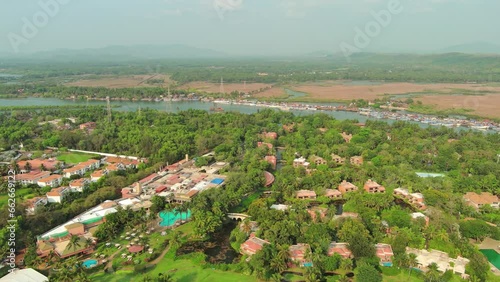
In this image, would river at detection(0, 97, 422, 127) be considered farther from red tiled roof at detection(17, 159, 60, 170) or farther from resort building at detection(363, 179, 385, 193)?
Answer: resort building at detection(363, 179, 385, 193)

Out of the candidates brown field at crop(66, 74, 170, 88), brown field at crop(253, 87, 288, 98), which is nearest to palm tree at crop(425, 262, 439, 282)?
brown field at crop(253, 87, 288, 98)

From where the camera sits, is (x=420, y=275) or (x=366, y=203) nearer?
(x=420, y=275)

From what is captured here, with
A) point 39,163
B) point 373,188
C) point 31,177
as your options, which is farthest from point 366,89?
point 31,177

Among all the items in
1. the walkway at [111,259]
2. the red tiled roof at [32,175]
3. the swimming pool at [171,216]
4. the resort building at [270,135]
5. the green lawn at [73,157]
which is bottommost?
the walkway at [111,259]

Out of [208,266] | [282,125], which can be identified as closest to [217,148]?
[282,125]

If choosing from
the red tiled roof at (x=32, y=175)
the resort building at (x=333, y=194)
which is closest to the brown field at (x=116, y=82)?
the red tiled roof at (x=32, y=175)

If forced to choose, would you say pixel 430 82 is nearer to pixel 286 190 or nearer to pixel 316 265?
pixel 286 190

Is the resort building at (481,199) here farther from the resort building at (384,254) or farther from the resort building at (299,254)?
the resort building at (299,254)
